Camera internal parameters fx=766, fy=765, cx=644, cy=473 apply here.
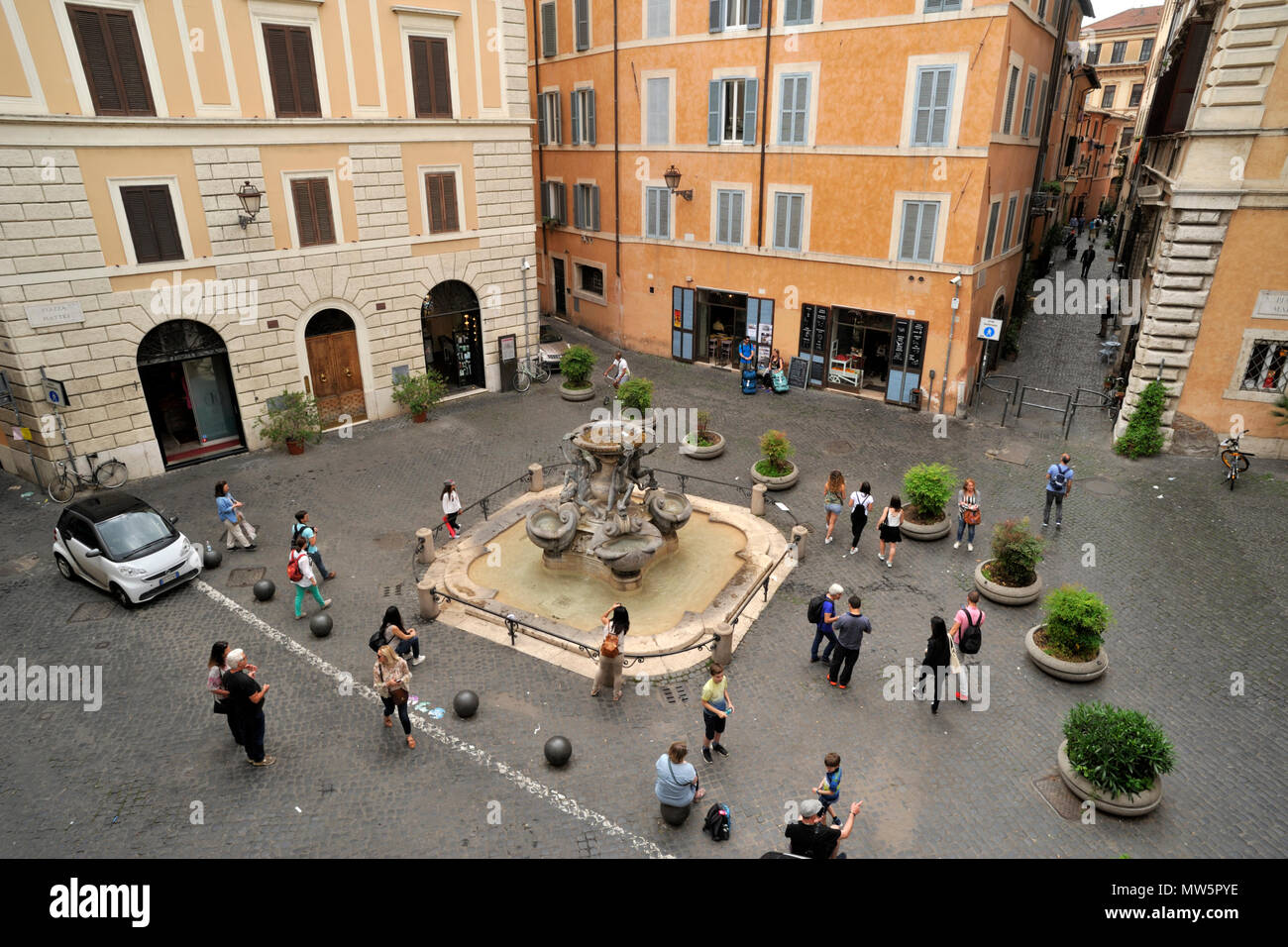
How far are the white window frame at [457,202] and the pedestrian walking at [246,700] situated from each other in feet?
53.8

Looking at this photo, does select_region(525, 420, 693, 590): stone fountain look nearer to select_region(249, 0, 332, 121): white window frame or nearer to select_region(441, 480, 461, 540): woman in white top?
select_region(441, 480, 461, 540): woman in white top

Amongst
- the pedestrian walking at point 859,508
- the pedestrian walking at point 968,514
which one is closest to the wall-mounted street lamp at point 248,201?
the pedestrian walking at point 859,508

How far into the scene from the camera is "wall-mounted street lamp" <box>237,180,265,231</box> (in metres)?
19.4

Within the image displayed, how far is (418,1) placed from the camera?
846 inches

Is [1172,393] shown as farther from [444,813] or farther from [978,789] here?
[444,813]

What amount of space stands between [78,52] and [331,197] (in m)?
6.02

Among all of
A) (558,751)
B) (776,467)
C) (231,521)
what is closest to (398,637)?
(558,751)

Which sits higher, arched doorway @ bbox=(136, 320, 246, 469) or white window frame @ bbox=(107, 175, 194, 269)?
white window frame @ bbox=(107, 175, 194, 269)

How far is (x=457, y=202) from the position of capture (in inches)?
939

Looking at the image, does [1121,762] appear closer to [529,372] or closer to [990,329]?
[990,329]

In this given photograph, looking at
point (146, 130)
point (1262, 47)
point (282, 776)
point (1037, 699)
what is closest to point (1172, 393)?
point (1262, 47)

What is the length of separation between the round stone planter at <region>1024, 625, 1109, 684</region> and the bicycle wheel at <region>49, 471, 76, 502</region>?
2106 cm

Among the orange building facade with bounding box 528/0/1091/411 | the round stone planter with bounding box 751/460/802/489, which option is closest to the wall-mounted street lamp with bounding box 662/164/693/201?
the orange building facade with bounding box 528/0/1091/411

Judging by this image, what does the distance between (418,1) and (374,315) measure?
8.79m
